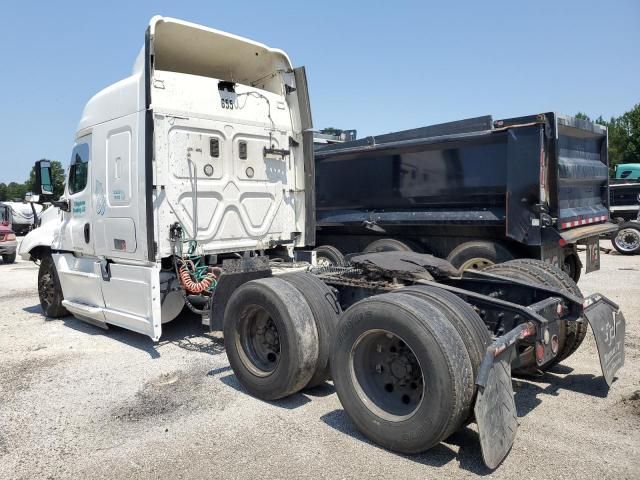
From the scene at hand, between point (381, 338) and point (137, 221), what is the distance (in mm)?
3394

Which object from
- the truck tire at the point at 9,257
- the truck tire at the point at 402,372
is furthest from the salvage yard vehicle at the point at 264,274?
the truck tire at the point at 9,257

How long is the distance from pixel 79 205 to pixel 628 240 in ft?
48.4

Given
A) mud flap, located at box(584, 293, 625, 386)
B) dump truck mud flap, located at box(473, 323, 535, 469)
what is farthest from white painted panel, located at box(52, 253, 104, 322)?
mud flap, located at box(584, 293, 625, 386)

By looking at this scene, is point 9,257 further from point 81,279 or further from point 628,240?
point 628,240

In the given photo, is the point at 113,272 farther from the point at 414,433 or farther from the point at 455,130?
the point at 455,130

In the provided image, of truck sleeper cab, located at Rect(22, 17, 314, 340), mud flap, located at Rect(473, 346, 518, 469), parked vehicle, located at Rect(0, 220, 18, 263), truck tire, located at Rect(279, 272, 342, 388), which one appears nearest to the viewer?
mud flap, located at Rect(473, 346, 518, 469)

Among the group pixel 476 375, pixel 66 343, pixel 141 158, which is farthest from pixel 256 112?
pixel 476 375

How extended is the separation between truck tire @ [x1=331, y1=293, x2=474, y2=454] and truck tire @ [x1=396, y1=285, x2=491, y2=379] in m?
0.06

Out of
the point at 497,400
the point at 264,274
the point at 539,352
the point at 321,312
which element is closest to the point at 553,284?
the point at 539,352

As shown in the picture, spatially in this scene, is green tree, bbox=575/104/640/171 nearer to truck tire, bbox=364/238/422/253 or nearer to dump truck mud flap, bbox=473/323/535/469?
truck tire, bbox=364/238/422/253

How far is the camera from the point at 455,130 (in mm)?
8008

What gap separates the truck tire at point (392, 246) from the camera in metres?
8.55

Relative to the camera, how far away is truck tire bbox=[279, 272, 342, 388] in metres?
4.41

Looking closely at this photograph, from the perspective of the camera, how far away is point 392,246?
8680 mm
